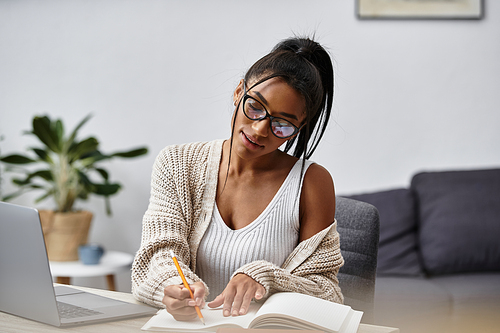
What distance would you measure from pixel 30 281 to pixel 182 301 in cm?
24

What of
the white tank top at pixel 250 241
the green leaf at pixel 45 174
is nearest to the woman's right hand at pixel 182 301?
the white tank top at pixel 250 241

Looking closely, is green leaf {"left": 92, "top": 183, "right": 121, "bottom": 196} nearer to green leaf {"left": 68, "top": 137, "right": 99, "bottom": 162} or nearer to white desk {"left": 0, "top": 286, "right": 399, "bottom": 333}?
green leaf {"left": 68, "top": 137, "right": 99, "bottom": 162}

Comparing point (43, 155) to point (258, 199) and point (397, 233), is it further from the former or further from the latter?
point (397, 233)

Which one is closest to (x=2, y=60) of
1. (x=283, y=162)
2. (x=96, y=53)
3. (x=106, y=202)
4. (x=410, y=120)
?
(x=96, y=53)

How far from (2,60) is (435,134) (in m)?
2.19

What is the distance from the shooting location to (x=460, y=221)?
7.11ft

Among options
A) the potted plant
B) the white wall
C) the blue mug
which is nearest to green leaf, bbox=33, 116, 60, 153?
the potted plant

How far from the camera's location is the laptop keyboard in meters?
0.82

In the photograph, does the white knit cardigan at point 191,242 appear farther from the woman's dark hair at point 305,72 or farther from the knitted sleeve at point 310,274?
the woman's dark hair at point 305,72

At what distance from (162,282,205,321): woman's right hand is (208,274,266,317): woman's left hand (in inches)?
1.1

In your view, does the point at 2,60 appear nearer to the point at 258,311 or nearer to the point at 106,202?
the point at 106,202

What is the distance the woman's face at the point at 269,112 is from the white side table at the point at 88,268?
4.12 feet

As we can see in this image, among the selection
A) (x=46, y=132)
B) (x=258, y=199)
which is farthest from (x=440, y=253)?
(x=46, y=132)

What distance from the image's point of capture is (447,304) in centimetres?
187
